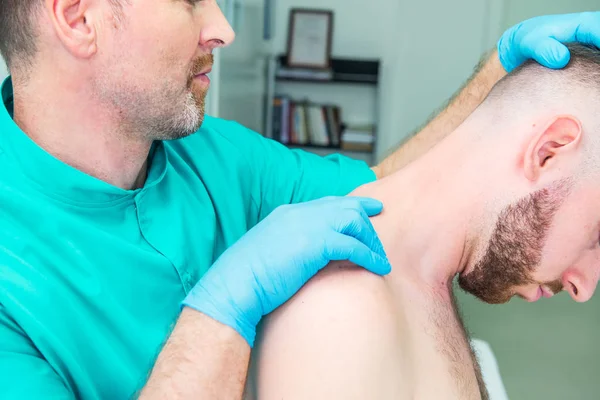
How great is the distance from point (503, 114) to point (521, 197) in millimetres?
126

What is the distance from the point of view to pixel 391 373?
0.80m

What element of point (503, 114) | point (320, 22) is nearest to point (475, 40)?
point (320, 22)

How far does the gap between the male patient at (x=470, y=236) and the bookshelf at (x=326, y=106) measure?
3.11 metres

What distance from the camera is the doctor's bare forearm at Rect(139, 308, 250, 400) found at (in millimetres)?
851

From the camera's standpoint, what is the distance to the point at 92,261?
3.34 ft

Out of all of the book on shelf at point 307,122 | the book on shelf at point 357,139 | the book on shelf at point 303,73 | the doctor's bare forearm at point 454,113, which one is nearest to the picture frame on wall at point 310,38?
the book on shelf at point 303,73

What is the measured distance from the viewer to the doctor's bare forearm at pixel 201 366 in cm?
85

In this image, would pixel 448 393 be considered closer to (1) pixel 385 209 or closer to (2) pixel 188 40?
(1) pixel 385 209

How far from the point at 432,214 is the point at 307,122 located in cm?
327

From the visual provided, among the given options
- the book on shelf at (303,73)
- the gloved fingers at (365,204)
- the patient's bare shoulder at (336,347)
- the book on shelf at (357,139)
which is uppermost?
the gloved fingers at (365,204)

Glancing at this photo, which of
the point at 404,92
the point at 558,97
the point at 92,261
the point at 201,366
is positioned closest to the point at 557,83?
the point at 558,97

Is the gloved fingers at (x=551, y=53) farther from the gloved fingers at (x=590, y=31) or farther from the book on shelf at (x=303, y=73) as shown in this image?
the book on shelf at (x=303, y=73)

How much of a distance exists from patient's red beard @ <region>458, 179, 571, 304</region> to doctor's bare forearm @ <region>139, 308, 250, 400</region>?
0.40 m

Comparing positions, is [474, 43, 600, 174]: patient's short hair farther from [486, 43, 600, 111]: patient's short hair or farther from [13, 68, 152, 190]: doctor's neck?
[13, 68, 152, 190]: doctor's neck
